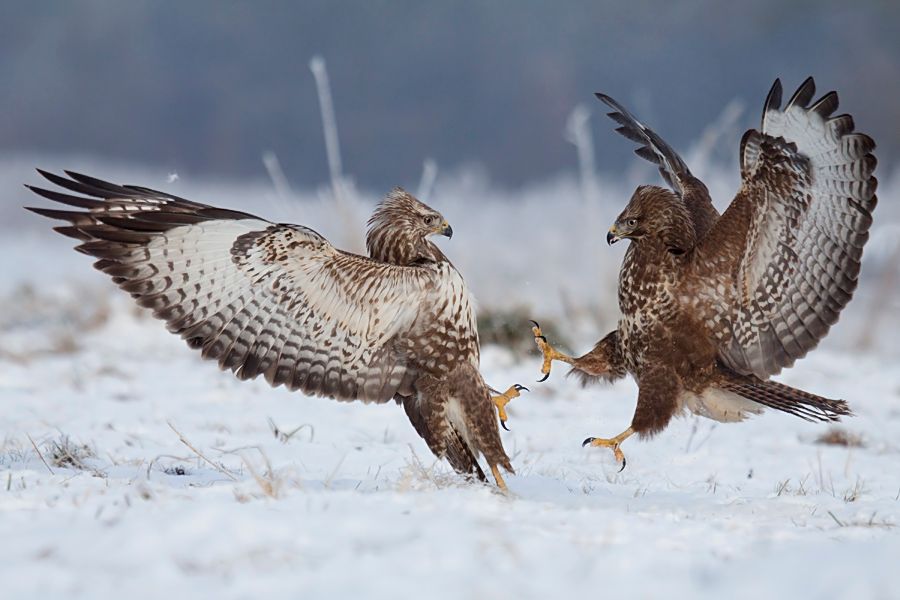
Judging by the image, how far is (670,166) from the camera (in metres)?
6.07

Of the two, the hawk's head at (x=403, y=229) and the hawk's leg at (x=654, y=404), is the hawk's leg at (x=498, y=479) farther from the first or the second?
the hawk's head at (x=403, y=229)

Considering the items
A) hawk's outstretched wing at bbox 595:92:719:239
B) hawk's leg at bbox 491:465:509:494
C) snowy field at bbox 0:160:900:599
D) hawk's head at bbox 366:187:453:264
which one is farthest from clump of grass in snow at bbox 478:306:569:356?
hawk's leg at bbox 491:465:509:494

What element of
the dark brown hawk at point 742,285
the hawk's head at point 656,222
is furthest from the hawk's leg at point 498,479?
the hawk's head at point 656,222

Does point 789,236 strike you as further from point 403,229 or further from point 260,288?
point 260,288

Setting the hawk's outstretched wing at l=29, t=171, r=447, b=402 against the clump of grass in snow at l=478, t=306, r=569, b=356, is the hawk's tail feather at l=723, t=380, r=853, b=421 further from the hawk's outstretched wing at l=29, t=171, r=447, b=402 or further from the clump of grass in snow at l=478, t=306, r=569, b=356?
the clump of grass in snow at l=478, t=306, r=569, b=356

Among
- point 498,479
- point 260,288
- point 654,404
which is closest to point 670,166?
point 654,404

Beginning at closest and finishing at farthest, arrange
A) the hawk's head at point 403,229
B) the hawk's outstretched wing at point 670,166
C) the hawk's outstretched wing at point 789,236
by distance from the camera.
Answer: the hawk's outstretched wing at point 789,236 < the hawk's head at point 403,229 < the hawk's outstretched wing at point 670,166

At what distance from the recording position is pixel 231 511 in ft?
10.3

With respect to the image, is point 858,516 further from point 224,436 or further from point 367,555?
point 224,436

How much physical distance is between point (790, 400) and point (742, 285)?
0.67 meters

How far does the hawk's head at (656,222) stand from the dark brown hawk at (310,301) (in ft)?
3.71

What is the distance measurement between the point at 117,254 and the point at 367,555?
236 cm

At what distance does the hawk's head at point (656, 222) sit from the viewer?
520cm

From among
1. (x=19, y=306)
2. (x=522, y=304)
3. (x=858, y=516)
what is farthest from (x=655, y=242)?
(x=19, y=306)
